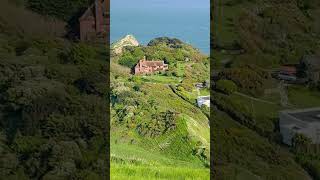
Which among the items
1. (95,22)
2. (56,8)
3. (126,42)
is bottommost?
(126,42)

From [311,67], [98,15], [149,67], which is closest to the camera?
[98,15]

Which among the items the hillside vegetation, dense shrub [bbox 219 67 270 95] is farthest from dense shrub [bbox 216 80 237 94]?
the hillside vegetation

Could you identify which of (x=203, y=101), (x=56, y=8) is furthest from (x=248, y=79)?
(x=56, y=8)

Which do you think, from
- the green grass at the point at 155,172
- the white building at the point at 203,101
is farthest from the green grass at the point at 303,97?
the green grass at the point at 155,172

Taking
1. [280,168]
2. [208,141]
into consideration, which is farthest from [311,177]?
[208,141]

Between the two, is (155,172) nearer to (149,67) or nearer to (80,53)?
(149,67)

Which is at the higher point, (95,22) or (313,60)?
(95,22)

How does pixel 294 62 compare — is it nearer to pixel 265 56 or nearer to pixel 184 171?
pixel 265 56

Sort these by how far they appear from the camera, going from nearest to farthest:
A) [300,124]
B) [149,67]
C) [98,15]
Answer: [300,124] < [98,15] < [149,67]
